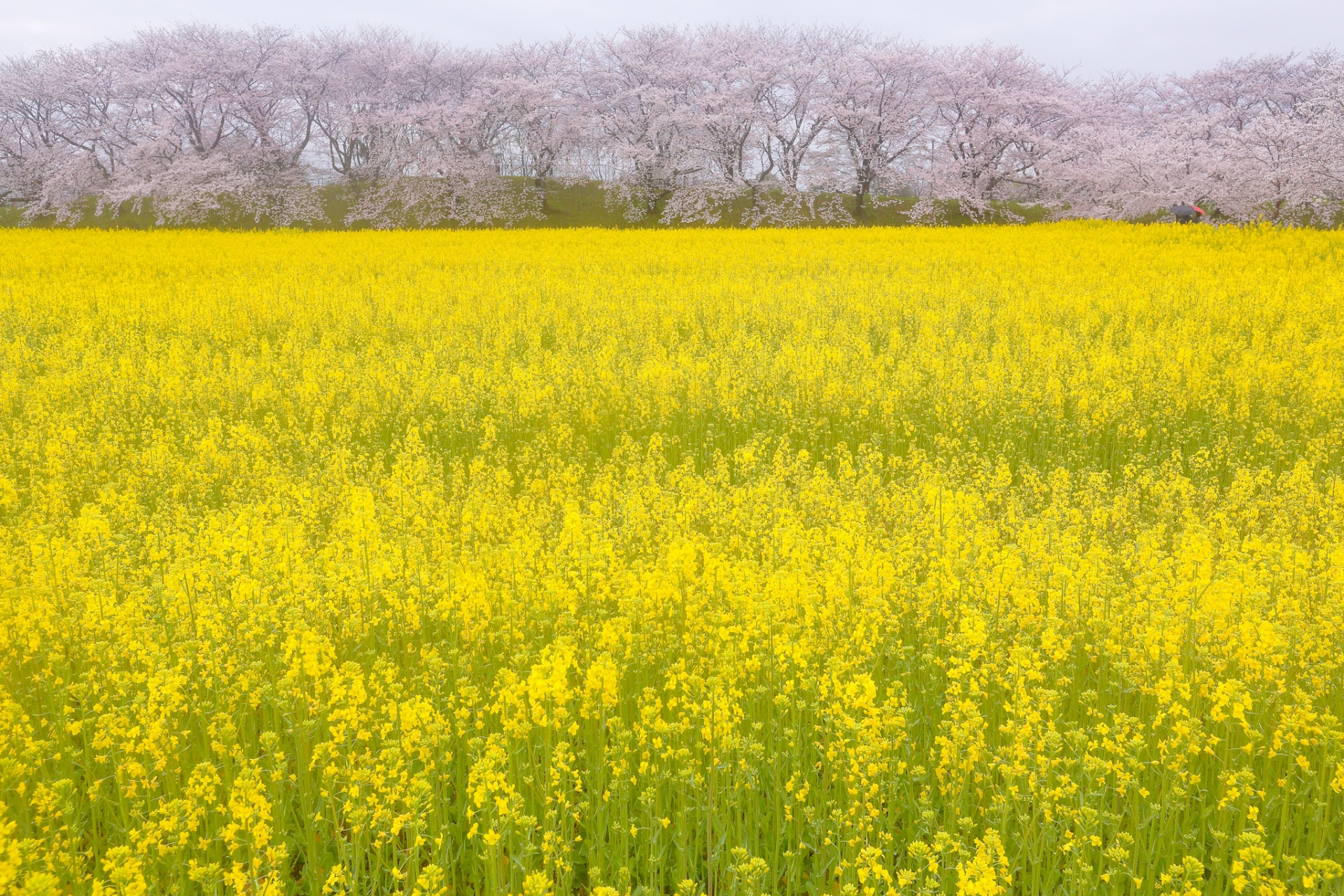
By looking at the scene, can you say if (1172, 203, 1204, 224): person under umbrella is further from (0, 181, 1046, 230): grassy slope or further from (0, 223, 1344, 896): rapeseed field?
(0, 223, 1344, 896): rapeseed field

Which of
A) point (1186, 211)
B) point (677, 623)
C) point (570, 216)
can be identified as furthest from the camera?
point (570, 216)

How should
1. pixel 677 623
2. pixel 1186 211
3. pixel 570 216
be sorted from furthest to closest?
1. pixel 570 216
2. pixel 1186 211
3. pixel 677 623

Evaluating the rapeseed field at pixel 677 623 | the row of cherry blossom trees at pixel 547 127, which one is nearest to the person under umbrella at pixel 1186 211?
the row of cherry blossom trees at pixel 547 127

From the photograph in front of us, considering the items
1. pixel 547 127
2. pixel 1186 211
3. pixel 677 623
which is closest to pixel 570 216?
pixel 547 127

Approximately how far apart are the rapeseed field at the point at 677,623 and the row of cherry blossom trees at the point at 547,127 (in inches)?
1438

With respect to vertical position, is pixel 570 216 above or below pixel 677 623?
above

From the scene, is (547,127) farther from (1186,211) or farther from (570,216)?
(1186,211)

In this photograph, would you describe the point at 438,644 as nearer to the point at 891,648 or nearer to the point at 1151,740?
the point at 891,648

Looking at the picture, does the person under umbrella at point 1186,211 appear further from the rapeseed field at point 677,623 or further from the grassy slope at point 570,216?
the rapeseed field at point 677,623

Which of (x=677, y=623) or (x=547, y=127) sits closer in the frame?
(x=677, y=623)

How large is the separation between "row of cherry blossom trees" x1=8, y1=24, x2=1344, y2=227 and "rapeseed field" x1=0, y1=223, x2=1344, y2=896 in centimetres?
3654

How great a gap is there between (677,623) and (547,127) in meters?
46.8

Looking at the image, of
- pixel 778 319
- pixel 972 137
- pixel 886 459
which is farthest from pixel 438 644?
pixel 972 137

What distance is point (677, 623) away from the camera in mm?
4117
